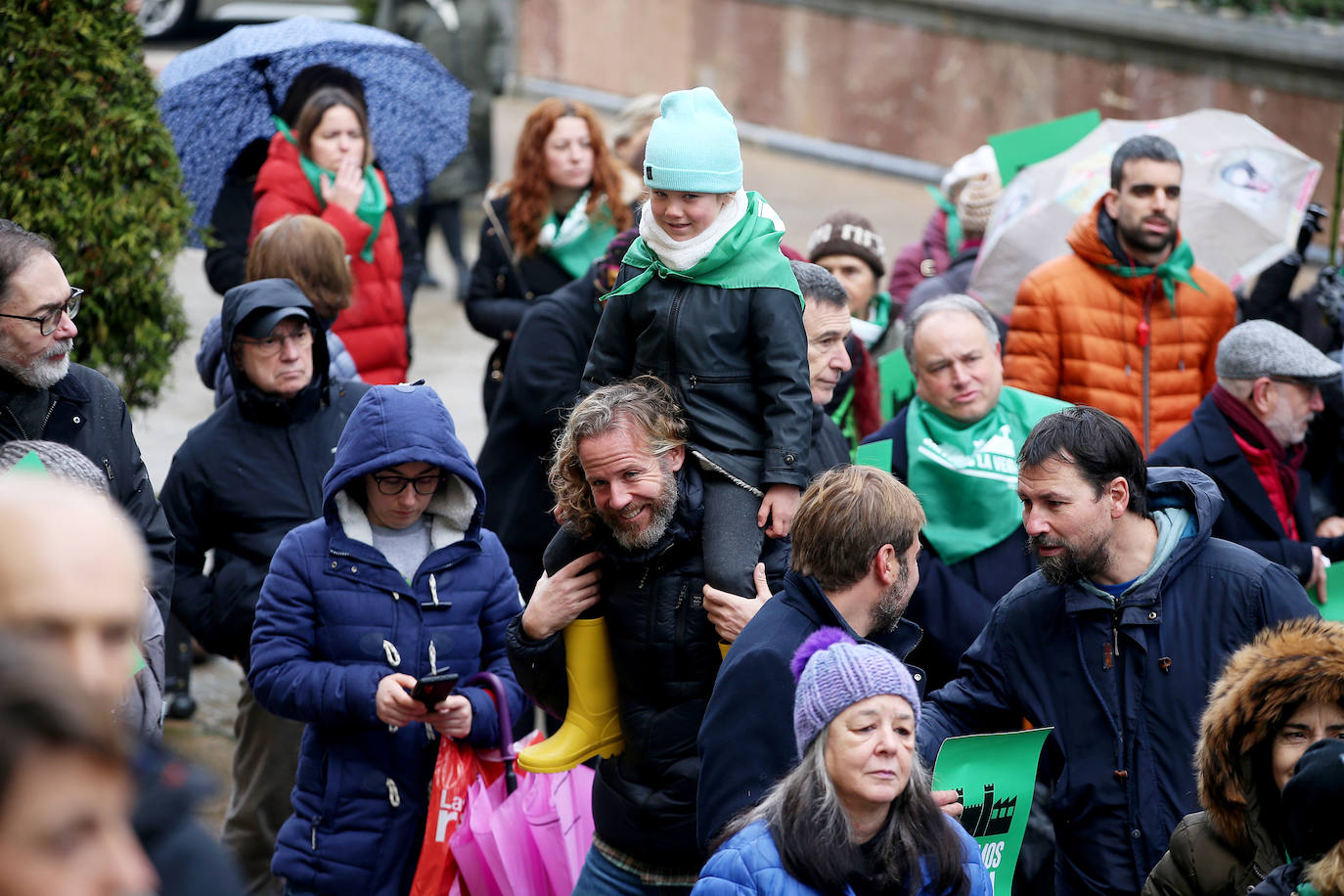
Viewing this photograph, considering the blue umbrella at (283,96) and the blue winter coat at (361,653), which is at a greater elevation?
the blue umbrella at (283,96)

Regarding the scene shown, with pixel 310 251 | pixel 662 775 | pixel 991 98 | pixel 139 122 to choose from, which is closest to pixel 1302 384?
pixel 662 775

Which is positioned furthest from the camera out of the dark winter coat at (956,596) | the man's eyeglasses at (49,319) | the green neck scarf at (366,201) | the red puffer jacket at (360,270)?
the green neck scarf at (366,201)

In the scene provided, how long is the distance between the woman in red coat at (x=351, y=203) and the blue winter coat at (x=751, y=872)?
4.09 meters

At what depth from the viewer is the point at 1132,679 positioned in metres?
4.04

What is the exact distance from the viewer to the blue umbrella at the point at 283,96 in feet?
24.8

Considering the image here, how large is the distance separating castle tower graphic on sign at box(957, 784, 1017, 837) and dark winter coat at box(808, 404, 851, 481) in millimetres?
996

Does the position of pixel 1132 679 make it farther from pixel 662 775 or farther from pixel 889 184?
pixel 889 184

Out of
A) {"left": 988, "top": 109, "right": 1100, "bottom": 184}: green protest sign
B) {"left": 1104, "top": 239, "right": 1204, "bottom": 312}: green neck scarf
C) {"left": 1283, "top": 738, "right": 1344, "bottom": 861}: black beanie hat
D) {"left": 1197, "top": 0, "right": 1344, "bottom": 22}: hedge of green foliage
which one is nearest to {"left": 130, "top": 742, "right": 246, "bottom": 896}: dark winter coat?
{"left": 1283, "top": 738, "right": 1344, "bottom": 861}: black beanie hat

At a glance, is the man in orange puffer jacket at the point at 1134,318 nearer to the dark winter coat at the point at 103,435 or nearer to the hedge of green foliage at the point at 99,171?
the dark winter coat at the point at 103,435

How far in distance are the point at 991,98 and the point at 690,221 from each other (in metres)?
11.3

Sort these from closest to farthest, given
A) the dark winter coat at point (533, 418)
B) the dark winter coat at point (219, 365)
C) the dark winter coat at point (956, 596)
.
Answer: the dark winter coat at point (956, 596), the dark winter coat at point (219, 365), the dark winter coat at point (533, 418)

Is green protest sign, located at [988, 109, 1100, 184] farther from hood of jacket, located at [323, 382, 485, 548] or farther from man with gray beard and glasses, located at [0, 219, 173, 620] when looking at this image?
man with gray beard and glasses, located at [0, 219, 173, 620]

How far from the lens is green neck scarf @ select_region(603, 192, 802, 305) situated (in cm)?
431

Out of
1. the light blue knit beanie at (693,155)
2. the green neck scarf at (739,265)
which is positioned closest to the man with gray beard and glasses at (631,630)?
the green neck scarf at (739,265)
